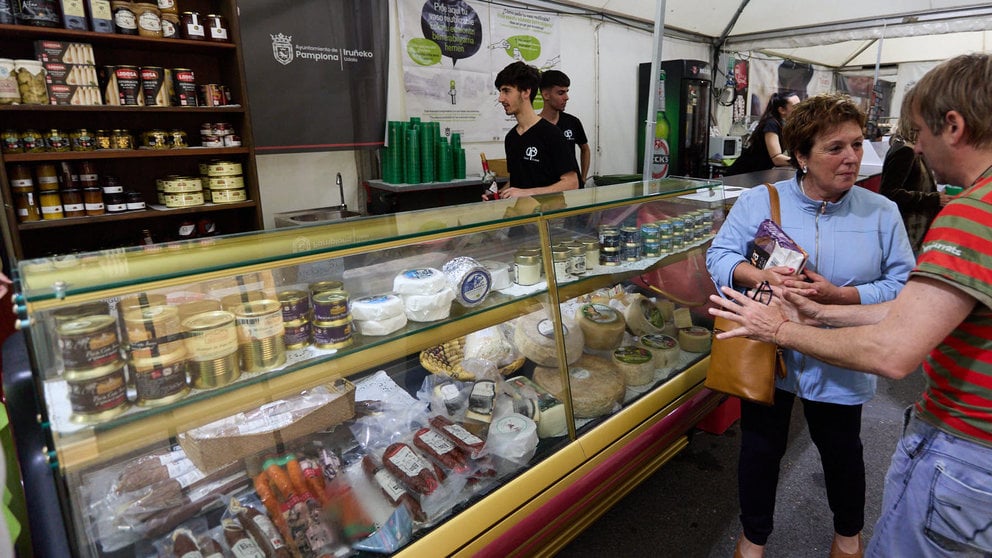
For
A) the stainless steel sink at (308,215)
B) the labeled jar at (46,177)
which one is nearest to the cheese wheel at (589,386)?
the stainless steel sink at (308,215)

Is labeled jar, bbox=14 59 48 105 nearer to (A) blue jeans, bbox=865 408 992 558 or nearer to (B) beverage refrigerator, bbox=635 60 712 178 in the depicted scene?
(A) blue jeans, bbox=865 408 992 558

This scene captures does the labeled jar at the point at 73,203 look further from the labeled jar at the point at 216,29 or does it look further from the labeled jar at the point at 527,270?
the labeled jar at the point at 527,270

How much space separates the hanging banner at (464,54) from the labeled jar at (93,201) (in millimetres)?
2448

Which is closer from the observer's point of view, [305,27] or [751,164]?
[305,27]

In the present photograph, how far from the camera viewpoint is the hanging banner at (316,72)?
371 centimetres

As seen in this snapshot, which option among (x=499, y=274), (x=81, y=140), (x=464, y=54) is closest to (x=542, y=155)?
(x=499, y=274)

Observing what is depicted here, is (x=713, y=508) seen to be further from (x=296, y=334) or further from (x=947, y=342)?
(x=296, y=334)

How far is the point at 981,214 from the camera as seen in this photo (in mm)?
1013

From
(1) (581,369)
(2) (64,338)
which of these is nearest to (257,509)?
(2) (64,338)

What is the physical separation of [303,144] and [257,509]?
10.7ft

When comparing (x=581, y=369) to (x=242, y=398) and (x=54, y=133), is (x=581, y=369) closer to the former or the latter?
(x=242, y=398)

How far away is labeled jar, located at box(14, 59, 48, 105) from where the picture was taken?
271 cm

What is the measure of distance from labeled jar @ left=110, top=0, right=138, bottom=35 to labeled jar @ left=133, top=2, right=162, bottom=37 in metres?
0.03

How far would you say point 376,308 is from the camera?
1.34m
